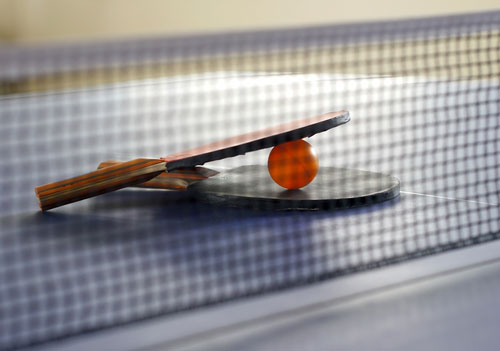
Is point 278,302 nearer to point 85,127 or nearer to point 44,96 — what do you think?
point 85,127

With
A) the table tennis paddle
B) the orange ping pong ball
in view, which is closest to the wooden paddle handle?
the table tennis paddle

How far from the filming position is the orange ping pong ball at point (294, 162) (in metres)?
2.47

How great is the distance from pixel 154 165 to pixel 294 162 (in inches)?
18.9

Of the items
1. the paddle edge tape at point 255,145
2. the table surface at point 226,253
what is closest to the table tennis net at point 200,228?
the table surface at point 226,253

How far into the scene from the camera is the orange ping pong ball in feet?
8.11

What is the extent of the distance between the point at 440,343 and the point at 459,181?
1552 mm

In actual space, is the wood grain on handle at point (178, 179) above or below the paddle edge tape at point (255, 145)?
below

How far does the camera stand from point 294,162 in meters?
2.48

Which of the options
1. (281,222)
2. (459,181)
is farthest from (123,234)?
(459,181)

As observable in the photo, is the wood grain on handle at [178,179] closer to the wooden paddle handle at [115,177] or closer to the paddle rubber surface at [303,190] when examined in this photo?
the paddle rubber surface at [303,190]

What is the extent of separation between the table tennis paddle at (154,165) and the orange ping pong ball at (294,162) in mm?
75

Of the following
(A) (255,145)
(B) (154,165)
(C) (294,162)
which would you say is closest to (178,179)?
(B) (154,165)

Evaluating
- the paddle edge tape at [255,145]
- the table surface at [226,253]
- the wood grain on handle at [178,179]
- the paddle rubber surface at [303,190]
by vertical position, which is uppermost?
the paddle edge tape at [255,145]

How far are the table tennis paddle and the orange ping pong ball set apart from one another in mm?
75
